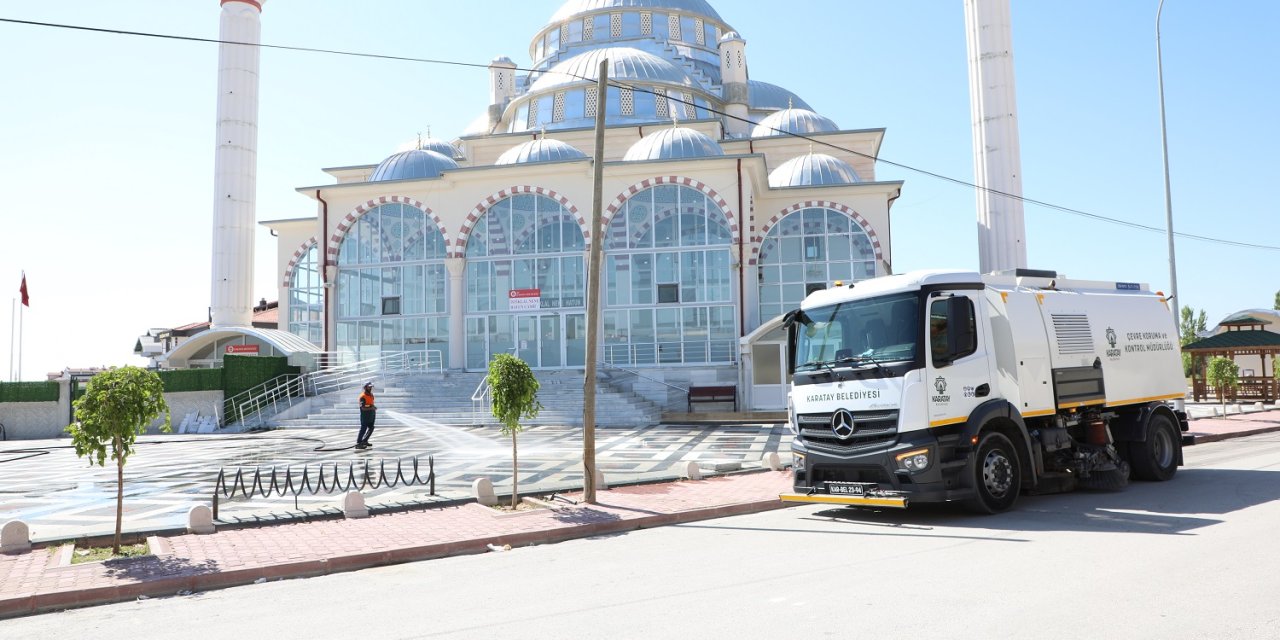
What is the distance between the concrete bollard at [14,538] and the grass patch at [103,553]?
472mm

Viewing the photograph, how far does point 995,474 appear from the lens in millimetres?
8398

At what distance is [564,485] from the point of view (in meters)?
10.9

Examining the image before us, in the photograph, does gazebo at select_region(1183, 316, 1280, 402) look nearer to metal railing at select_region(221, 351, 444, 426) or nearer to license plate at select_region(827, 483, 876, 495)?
license plate at select_region(827, 483, 876, 495)

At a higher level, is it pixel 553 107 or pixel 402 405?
pixel 553 107

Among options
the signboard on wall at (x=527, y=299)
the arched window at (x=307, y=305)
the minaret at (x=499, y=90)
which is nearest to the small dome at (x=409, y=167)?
the arched window at (x=307, y=305)

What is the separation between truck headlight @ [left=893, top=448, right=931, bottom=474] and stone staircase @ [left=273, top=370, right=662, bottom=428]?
14.0m

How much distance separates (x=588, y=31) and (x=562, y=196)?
18283 millimetres

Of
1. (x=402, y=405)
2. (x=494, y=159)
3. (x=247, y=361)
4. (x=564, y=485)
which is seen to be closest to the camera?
(x=564, y=485)

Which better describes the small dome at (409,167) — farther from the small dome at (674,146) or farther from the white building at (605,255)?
the small dome at (674,146)

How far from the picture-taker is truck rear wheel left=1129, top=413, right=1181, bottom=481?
Result: 33.7 ft

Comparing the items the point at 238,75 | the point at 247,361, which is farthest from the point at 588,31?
the point at 247,361

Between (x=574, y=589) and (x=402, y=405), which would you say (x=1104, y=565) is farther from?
(x=402, y=405)

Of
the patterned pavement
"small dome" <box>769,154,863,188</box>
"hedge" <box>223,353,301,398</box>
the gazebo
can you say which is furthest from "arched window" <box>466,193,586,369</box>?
the gazebo

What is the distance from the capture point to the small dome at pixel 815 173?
2930 cm
